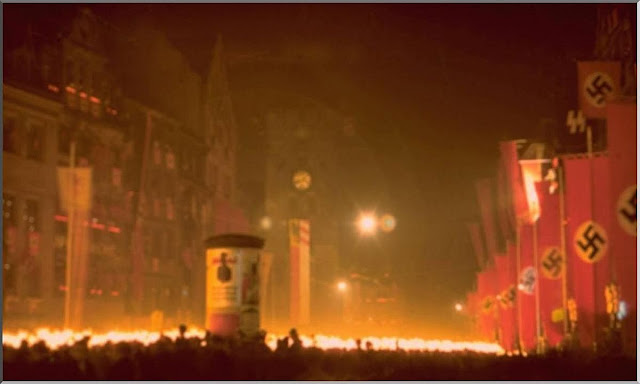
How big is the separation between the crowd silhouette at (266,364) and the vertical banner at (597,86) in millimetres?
12629

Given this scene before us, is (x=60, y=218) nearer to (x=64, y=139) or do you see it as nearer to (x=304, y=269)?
(x=64, y=139)

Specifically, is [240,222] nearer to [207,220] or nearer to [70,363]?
[207,220]

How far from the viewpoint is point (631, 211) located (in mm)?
24438

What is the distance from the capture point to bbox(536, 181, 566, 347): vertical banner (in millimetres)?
37719

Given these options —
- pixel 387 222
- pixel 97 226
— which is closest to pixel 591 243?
pixel 387 222

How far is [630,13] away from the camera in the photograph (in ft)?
149

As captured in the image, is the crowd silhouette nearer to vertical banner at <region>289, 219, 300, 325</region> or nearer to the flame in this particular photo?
the flame

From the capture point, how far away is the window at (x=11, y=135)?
51.0 meters

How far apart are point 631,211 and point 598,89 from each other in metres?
7.43

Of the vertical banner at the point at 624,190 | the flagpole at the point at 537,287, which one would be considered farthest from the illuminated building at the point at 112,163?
the vertical banner at the point at 624,190

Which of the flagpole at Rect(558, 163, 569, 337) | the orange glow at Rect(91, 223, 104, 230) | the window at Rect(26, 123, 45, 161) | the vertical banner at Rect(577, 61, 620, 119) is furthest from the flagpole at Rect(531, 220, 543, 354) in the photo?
the orange glow at Rect(91, 223, 104, 230)

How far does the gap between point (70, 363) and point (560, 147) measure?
2345cm

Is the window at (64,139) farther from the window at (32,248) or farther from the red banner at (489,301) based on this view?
the red banner at (489,301)

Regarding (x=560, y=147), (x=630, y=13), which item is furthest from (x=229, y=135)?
(x=560, y=147)
